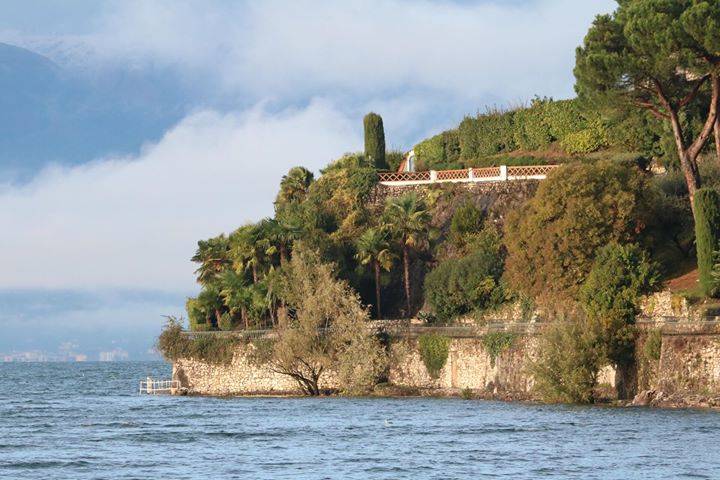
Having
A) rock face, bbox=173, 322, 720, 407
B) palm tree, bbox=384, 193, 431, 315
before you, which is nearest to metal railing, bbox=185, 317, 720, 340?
rock face, bbox=173, 322, 720, 407

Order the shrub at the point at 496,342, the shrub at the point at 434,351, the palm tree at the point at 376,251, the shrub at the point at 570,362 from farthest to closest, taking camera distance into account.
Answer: the palm tree at the point at 376,251, the shrub at the point at 434,351, the shrub at the point at 496,342, the shrub at the point at 570,362

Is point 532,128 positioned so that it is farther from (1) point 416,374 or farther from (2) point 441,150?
(1) point 416,374

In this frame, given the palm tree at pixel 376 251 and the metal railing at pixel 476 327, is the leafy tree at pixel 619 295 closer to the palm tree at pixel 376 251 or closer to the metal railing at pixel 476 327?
the metal railing at pixel 476 327

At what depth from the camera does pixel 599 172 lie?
68.1 metres

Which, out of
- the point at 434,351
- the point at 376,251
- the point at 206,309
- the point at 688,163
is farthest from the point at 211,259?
the point at 688,163

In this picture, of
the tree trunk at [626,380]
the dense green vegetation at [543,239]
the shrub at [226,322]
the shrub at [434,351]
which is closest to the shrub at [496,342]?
the dense green vegetation at [543,239]

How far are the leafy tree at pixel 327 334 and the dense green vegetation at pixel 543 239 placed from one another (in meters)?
0.09

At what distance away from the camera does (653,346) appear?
55.9 m

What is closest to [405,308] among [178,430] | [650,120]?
[650,120]

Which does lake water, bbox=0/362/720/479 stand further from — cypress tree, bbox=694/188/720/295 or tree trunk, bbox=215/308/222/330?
tree trunk, bbox=215/308/222/330

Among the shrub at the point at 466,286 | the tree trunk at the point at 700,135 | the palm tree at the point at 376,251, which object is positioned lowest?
the shrub at the point at 466,286

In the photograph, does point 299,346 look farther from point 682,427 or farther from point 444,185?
point 682,427

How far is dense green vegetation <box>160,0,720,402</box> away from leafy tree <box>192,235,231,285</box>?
0.30 feet

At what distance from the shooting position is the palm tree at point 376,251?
253 ft
